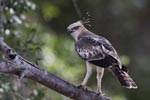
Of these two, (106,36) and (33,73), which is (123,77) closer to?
(33,73)

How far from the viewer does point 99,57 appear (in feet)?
17.3

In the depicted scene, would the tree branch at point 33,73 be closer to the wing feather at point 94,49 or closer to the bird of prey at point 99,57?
the bird of prey at point 99,57

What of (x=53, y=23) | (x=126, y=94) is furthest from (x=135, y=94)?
(x=53, y=23)

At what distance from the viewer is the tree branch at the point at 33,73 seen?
16.2ft

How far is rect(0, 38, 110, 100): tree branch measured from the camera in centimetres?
494

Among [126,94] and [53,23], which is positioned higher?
[53,23]

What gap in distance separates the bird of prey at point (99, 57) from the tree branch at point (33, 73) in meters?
0.11

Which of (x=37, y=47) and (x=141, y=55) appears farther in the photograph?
(x=141, y=55)

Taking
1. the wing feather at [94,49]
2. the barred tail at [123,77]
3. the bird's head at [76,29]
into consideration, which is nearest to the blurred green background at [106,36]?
the bird's head at [76,29]

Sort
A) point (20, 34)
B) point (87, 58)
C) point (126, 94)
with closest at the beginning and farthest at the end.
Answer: point (87, 58) → point (20, 34) → point (126, 94)

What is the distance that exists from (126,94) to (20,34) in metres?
4.33

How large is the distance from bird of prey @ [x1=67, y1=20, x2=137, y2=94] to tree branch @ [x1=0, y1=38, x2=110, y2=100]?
11 centimetres

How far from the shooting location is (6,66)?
4.94 metres

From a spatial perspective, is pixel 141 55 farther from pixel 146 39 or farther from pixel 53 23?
pixel 53 23
